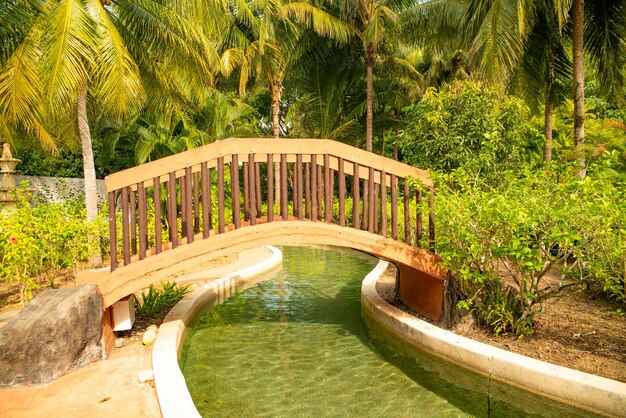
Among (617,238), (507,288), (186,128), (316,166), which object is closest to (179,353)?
(316,166)

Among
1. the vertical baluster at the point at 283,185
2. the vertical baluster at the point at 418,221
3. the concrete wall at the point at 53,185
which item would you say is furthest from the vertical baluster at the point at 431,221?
the concrete wall at the point at 53,185

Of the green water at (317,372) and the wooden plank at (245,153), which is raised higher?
the wooden plank at (245,153)

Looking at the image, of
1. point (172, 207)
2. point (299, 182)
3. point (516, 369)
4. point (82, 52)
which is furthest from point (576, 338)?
point (82, 52)

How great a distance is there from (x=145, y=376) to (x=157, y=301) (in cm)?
250

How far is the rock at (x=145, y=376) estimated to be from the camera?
4.67m

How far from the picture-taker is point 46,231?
7438 millimetres

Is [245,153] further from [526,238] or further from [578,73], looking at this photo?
[578,73]

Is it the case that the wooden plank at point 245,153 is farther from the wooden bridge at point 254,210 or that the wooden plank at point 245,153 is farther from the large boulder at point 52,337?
the large boulder at point 52,337

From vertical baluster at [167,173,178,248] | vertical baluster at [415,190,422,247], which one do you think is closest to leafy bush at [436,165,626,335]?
vertical baluster at [415,190,422,247]

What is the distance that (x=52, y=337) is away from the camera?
4.84m

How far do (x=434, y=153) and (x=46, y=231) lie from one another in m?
6.45

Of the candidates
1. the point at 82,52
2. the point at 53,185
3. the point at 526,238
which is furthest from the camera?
the point at 53,185

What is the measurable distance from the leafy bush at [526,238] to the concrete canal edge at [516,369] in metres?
0.54

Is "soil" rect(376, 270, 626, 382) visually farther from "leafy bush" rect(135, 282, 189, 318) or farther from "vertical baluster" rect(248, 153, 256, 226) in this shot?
"leafy bush" rect(135, 282, 189, 318)
